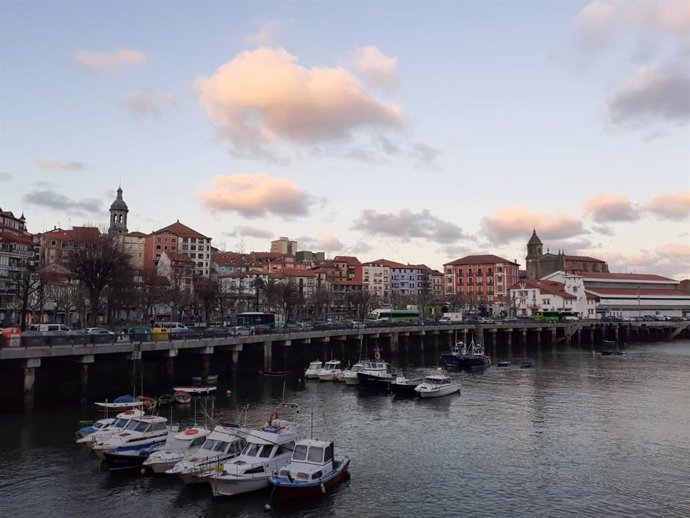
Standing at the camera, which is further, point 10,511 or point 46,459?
point 46,459

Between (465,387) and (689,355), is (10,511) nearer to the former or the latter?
(465,387)

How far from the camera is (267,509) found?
2680 centimetres

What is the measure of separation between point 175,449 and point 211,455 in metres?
2.91

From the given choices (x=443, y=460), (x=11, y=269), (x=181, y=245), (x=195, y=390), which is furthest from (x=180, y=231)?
(x=443, y=460)

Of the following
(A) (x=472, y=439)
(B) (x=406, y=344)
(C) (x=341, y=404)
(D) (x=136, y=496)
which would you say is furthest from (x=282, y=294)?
(D) (x=136, y=496)

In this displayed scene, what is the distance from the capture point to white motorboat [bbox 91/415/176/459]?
32.7m

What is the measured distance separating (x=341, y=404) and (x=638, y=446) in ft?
84.3

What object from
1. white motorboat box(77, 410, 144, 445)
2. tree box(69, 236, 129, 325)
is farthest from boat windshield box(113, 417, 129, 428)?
tree box(69, 236, 129, 325)

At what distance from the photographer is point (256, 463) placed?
2923cm

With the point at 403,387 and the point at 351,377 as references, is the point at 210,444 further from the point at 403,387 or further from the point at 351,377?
the point at 351,377

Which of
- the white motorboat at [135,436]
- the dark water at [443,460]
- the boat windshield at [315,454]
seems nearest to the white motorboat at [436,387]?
the dark water at [443,460]

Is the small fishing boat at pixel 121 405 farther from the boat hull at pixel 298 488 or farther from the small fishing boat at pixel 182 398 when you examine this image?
the boat hull at pixel 298 488

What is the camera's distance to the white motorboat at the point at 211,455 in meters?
29.0

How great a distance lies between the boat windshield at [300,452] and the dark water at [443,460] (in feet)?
8.52
